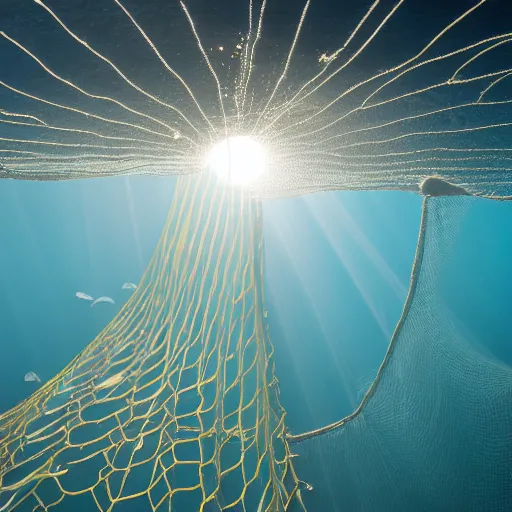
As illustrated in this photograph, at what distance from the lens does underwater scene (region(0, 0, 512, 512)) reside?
96 cm

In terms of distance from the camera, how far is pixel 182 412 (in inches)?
71.1

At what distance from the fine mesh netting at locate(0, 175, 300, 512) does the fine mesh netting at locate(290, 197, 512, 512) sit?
31.1 inches

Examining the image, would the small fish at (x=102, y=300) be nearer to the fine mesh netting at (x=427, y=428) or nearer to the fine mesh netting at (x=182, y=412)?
the fine mesh netting at (x=182, y=412)

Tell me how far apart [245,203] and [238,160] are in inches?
9.2

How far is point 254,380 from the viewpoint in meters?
A: 1.78

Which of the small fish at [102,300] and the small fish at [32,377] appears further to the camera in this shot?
the small fish at [102,300]

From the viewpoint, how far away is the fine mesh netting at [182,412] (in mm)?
1613

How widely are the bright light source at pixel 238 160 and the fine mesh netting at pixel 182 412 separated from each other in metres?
0.10

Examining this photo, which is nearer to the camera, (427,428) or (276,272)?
(427,428)

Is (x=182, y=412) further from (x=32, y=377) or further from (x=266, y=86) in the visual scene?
(x=32, y=377)

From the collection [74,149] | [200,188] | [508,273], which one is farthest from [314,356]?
[74,149]

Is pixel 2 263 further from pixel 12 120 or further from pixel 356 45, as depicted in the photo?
pixel 356 45

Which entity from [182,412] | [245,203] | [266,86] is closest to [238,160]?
[245,203]

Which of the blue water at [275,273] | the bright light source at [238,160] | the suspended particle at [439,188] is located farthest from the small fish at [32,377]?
the suspended particle at [439,188]
